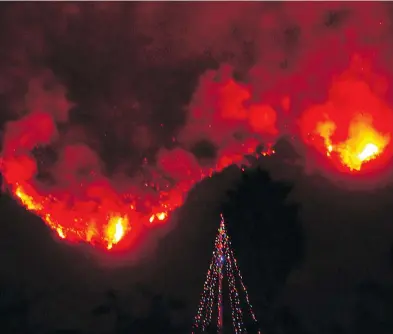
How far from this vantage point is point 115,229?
27.7m

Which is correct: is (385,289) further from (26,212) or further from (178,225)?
(26,212)

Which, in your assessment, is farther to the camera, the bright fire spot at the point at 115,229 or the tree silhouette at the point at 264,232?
the tree silhouette at the point at 264,232

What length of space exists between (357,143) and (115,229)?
9.42m

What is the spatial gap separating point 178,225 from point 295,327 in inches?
229

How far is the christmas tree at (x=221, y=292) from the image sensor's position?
27.8 meters

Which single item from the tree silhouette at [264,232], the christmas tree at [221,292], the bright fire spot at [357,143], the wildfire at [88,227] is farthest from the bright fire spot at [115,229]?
the bright fire spot at [357,143]

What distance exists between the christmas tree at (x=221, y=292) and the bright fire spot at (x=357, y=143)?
5.32m

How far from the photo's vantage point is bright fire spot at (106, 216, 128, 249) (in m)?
27.7

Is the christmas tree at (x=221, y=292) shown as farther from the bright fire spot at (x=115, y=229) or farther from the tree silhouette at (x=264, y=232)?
the bright fire spot at (x=115, y=229)

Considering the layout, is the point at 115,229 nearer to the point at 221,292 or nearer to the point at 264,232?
the point at 221,292

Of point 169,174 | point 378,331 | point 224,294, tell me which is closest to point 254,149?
point 169,174

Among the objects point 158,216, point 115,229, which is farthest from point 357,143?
point 115,229

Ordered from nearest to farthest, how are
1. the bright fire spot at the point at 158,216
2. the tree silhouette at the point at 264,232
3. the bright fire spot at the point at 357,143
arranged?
1. the bright fire spot at the point at 357,143
2. the bright fire spot at the point at 158,216
3. the tree silhouette at the point at 264,232

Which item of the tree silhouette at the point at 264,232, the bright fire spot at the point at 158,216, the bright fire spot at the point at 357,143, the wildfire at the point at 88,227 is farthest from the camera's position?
the tree silhouette at the point at 264,232
